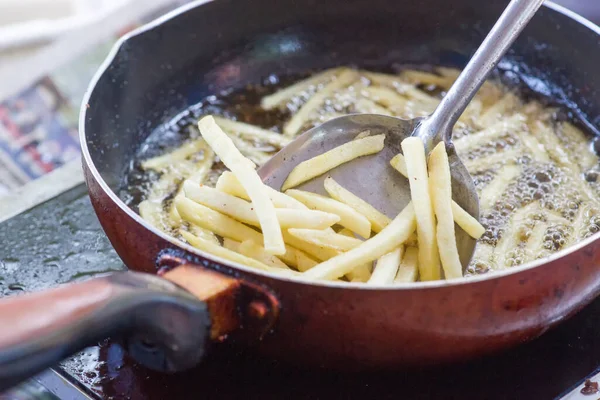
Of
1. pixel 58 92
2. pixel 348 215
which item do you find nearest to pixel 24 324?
pixel 348 215

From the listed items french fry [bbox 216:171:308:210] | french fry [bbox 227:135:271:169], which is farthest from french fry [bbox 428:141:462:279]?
french fry [bbox 227:135:271:169]

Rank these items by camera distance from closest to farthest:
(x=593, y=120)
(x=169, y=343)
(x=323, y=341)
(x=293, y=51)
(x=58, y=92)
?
1. (x=169, y=343)
2. (x=323, y=341)
3. (x=593, y=120)
4. (x=293, y=51)
5. (x=58, y=92)

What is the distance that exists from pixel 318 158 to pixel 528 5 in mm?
550

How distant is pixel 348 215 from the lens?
1.07 m

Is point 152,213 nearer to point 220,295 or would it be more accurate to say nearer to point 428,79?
point 220,295

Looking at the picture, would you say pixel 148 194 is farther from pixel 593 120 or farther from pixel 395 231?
pixel 593 120

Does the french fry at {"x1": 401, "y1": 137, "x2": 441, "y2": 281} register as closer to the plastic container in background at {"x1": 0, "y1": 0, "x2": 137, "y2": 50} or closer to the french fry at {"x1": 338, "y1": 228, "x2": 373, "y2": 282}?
the french fry at {"x1": 338, "y1": 228, "x2": 373, "y2": 282}

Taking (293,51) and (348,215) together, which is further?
(293,51)

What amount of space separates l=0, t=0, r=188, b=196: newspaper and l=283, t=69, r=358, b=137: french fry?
0.71 metres

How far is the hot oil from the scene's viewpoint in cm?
128

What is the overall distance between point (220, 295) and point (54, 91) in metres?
1.51

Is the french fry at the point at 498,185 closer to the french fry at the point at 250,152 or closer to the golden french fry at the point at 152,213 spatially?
the french fry at the point at 250,152

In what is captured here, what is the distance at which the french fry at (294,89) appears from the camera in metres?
1.67

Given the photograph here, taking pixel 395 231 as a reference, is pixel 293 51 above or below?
below
